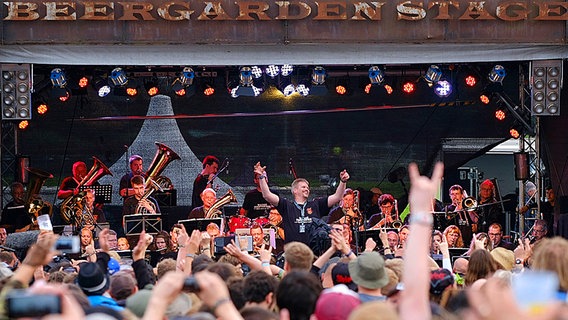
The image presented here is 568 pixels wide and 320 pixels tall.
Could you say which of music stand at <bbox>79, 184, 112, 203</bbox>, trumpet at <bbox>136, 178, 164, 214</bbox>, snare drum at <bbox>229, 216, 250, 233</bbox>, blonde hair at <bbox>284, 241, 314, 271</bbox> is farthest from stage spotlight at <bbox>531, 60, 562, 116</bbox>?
blonde hair at <bbox>284, 241, 314, 271</bbox>

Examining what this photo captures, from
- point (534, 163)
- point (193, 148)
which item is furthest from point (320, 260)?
point (193, 148)

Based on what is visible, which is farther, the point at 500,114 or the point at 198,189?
the point at 198,189

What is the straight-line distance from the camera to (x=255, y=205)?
17.9 metres

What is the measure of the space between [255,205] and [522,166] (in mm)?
4348

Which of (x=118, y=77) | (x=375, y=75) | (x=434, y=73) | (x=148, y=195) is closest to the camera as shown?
(x=118, y=77)

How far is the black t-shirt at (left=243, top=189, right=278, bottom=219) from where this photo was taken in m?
17.8

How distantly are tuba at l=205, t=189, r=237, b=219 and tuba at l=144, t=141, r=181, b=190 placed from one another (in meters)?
1.30

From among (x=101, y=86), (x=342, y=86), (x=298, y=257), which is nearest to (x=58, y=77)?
(x=101, y=86)

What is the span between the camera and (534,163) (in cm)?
1678

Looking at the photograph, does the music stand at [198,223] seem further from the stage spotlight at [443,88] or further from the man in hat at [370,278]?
the man in hat at [370,278]

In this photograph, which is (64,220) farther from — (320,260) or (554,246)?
(554,246)

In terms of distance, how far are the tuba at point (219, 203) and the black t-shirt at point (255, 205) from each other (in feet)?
1.80

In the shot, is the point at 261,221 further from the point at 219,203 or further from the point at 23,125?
the point at 23,125

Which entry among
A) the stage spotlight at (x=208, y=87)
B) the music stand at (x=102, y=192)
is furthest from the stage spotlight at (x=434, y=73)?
the music stand at (x=102, y=192)
